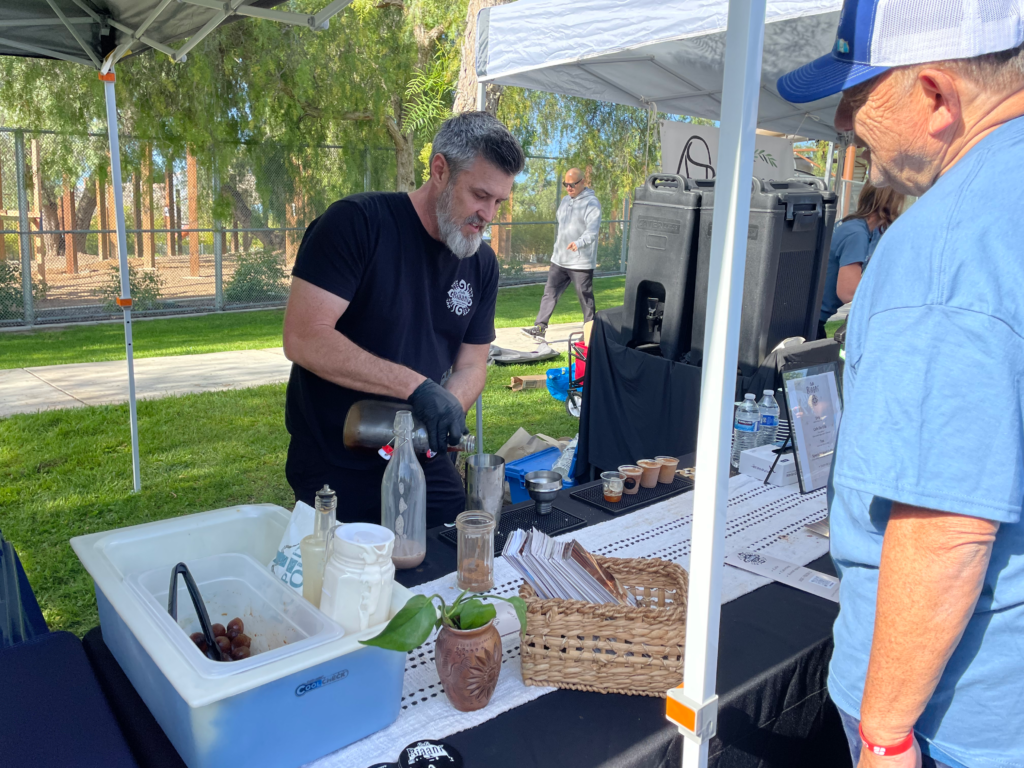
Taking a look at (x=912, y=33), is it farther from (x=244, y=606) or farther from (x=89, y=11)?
(x=89, y=11)

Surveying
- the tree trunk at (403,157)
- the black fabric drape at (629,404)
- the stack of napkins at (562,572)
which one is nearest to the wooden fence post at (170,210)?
the tree trunk at (403,157)

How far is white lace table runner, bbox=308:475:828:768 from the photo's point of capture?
1.14 m

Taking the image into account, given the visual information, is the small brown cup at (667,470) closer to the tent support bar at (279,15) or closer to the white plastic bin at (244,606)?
the white plastic bin at (244,606)

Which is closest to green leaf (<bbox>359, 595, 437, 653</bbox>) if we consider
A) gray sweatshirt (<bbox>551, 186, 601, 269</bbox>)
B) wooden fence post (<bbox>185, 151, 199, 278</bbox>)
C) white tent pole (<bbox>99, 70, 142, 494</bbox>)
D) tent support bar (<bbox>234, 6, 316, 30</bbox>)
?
tent support bar (<bbox>234, 6, 316, 30</bbox>)

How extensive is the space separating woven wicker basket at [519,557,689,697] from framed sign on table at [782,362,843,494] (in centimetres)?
110

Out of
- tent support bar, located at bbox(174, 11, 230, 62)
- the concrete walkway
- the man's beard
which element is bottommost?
the concrete walkway

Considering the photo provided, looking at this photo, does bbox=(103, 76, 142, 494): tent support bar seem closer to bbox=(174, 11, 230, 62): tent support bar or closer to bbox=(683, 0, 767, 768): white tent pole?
bbox=(174, 11, 230, 62): tent support bar

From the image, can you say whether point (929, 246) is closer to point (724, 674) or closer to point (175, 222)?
point (724, 674)

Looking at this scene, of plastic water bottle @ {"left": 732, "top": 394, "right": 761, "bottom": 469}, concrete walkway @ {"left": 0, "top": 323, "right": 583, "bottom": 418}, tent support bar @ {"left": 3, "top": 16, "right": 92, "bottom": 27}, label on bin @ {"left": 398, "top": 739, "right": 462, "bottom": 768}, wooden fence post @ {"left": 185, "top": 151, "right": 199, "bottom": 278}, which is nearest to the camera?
label on bin @ {"left": 398, "top": 739, "right": 462, "bottom": 768}

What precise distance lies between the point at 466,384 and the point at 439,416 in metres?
0.61

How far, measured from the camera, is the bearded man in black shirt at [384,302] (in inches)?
83.7

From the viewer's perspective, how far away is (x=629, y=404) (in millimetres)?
4051

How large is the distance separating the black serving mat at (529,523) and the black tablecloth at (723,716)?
0.14 meters

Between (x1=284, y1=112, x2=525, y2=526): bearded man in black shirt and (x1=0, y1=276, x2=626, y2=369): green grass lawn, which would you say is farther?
(x1=0, y1=276, x2=626, y2=369): green grass lawn
